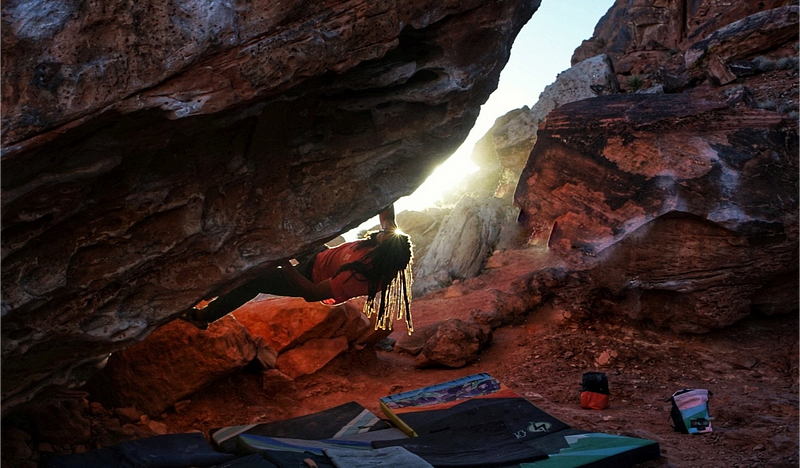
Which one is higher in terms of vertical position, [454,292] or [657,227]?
[657,227]

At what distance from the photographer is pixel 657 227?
7.02 metres

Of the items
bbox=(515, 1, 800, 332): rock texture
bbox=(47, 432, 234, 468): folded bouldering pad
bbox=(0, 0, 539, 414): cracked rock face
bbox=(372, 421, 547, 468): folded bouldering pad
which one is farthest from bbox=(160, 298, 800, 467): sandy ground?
bbox=(0, 0, 539, 414): cracked rock face

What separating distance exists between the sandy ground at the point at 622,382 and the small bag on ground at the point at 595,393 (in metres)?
0.10

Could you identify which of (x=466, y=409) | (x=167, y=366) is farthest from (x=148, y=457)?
(x=466, y=409)

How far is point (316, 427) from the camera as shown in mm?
5223

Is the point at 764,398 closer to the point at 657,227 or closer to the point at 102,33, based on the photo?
the point at 657,227

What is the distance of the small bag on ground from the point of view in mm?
5809

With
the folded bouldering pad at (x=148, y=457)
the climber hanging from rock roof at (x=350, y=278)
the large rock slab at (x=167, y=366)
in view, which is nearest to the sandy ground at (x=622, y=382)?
the large rock slab at (x=167, y=366)

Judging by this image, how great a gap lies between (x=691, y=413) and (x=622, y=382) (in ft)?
4.89

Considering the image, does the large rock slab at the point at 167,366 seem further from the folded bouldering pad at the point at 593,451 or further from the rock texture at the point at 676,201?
the rock texture at the point at 676,201

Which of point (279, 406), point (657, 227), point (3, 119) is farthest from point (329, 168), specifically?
point (657, 227)

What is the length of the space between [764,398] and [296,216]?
4292 millimetres

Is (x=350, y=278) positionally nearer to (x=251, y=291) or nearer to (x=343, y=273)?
(x=343, y=273)

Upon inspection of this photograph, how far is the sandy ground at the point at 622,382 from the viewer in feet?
15.7
